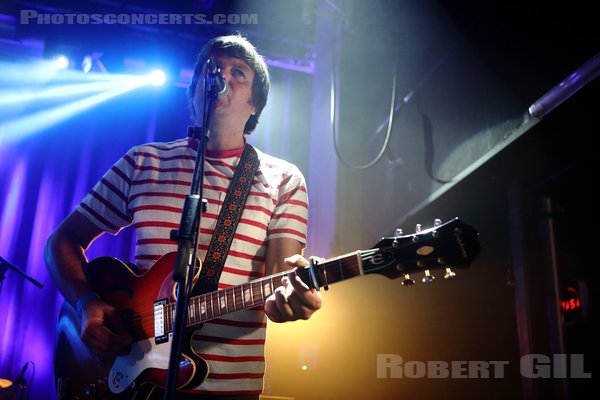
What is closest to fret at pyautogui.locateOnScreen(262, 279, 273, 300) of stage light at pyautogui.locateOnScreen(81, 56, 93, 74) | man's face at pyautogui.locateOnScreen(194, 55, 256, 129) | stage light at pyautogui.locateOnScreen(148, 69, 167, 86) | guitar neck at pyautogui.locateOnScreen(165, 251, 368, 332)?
guitar neck at pyautogui.locateOnScreen(165, 251, 368, 332)

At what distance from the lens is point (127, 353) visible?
1950 mm

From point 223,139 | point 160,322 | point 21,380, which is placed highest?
point 223,139

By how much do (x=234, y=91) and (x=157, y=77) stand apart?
13.2ft

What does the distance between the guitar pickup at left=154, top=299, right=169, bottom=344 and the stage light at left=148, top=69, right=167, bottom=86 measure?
4854mm

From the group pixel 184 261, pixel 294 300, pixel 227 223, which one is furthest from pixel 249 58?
pixel 184 261

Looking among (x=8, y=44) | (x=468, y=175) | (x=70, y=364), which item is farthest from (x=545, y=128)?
(x=8, y=44)

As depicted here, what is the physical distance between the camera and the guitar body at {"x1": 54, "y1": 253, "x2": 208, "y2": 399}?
185 cm

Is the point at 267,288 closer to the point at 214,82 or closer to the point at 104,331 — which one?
the point at 104,331

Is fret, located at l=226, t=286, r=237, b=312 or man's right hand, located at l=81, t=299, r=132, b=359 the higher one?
fret, located at l=226, t=286, r=237, b=312

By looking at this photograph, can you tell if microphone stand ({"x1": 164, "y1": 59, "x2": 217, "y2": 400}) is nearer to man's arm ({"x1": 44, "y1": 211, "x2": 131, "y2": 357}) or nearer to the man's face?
man's arm ({"x1": 44, "y1": 211, "x2": 131, "y2": 357})

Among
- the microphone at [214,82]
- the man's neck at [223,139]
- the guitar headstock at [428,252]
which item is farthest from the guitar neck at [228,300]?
the man's neck at [223,139]

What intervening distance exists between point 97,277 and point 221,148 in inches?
34.1

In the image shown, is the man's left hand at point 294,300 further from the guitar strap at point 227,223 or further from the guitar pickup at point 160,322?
the guitar pickup at point 160,322

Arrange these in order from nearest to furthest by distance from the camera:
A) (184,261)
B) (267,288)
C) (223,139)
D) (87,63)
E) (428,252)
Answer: (184,261)
(428,252)
(267,288)
(223,139)
(87,63)
